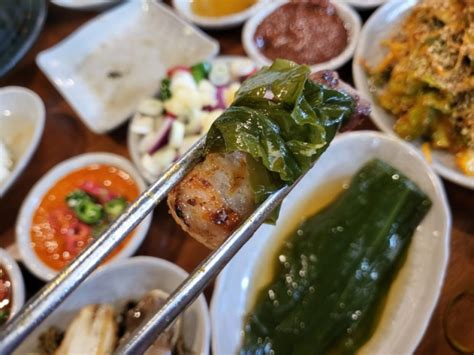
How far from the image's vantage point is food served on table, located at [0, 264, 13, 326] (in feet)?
5.51

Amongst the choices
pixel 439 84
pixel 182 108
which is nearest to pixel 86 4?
pixel 182 108

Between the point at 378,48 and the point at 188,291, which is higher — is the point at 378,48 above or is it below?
below

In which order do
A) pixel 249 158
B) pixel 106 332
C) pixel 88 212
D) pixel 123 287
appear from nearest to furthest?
pixel 249 158 < pixel 106 332 < pixel 123 287 < pixel 88 212

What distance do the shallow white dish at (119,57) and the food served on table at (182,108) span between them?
0.13m

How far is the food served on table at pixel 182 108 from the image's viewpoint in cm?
206

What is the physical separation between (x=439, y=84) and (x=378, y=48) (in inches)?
19.8

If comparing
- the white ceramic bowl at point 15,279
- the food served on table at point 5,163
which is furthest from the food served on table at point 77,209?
the food served on table at point 5,163

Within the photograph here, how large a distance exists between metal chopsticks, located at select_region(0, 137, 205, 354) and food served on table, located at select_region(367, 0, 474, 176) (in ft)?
4.00

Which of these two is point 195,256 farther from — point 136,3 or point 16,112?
point 136,3

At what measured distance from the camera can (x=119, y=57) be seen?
2.61 meters

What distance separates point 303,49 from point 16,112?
4.90 ft

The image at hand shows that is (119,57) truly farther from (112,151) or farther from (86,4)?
(112,151)

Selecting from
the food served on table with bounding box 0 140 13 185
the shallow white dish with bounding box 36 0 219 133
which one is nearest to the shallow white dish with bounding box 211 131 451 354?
the shallow white dish with bounding box 36 0 219 133

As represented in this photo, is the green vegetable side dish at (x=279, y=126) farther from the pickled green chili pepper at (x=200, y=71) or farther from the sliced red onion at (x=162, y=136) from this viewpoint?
the pickled green chili pepper at (x=200, y=71)
